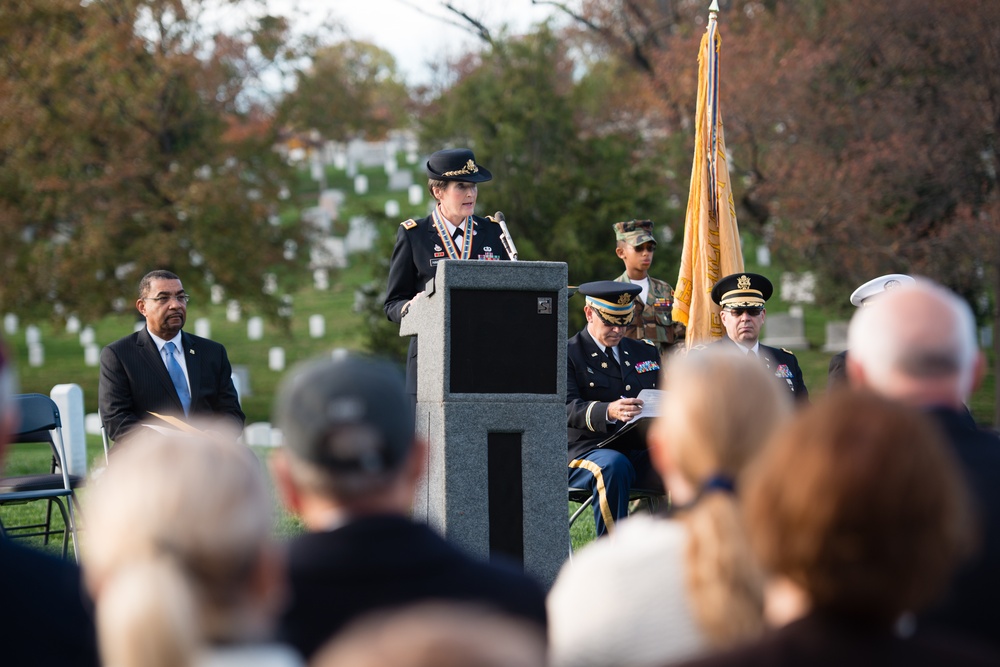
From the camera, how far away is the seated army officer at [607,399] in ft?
21.6

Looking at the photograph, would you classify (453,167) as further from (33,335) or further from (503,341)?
(33,335)

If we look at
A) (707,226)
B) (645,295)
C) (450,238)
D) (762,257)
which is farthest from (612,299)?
(762,257)

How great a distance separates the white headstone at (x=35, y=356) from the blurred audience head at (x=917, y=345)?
92.3 ft

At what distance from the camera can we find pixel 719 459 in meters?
2.55

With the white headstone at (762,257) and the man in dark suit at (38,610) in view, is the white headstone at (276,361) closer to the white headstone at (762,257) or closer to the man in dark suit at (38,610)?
the white headstone at (762,257)

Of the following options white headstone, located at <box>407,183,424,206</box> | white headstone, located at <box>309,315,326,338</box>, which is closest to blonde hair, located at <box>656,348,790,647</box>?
white headstone, located at <box>309,315,326,338</box>

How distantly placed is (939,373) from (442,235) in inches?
173

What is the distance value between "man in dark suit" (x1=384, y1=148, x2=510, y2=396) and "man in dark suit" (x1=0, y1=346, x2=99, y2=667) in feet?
13.8

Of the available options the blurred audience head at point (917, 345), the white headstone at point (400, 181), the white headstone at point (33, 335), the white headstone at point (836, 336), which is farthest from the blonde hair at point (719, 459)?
the white headstone at point (400, 181)

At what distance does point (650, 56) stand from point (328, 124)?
6.10 m

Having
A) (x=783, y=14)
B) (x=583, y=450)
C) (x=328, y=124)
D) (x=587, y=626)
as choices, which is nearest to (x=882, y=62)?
(x=783, y=14)

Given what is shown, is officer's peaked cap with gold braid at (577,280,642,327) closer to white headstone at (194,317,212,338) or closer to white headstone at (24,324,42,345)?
white headstone at (194,317,212,338)

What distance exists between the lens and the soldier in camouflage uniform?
8.70 meters

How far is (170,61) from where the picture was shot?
21.2 metres
